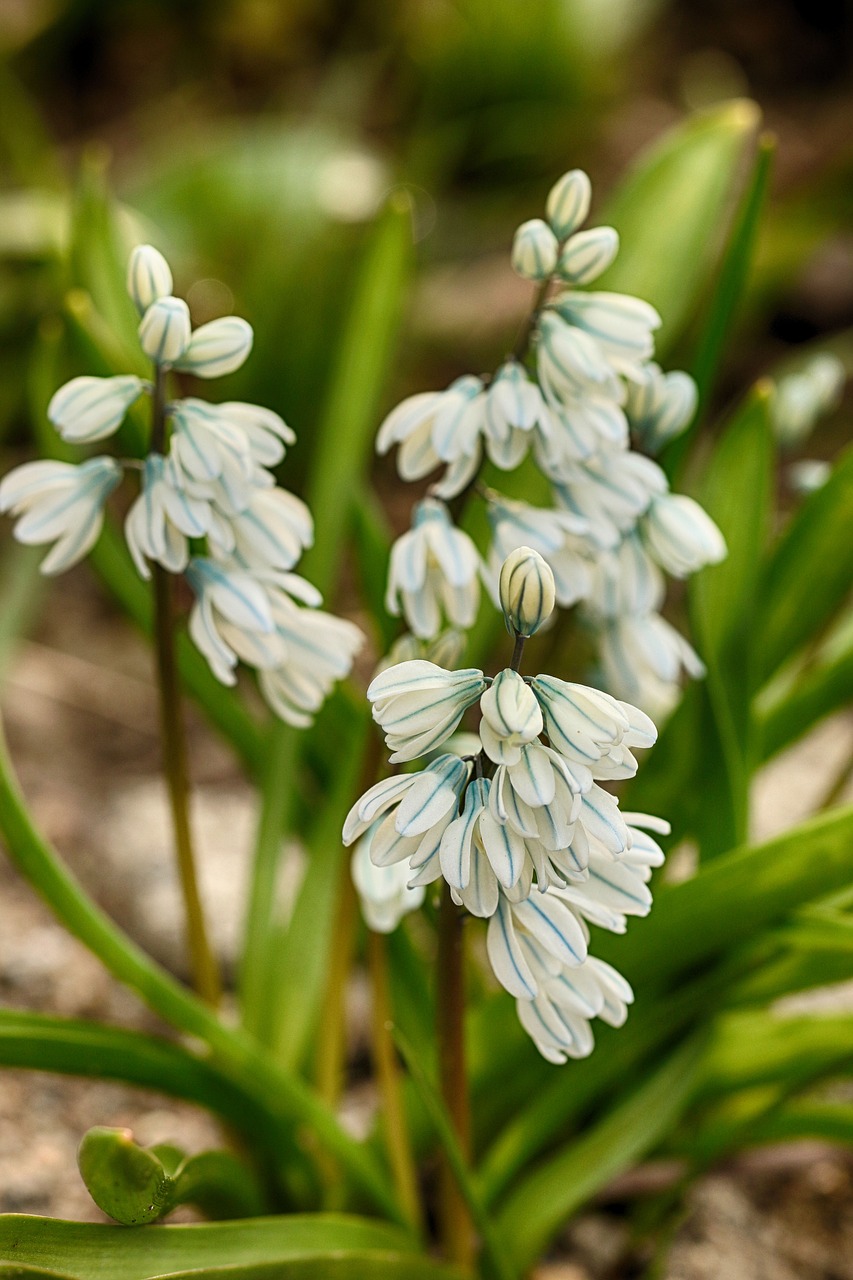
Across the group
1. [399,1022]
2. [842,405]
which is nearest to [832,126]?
[842,405]

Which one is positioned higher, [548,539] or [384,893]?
[548,539]

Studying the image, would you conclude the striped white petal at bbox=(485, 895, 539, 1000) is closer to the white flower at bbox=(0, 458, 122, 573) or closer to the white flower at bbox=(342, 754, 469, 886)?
the white flower at bbox=(342, 754, 469, 886)

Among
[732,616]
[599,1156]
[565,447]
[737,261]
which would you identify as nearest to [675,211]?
[737,261]

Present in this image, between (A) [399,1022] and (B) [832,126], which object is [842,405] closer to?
(B) [832,126]

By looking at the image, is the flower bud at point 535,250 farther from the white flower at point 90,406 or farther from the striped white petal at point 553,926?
the striped white petal at point 553,926

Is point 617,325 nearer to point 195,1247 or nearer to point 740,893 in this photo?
point 740,893
